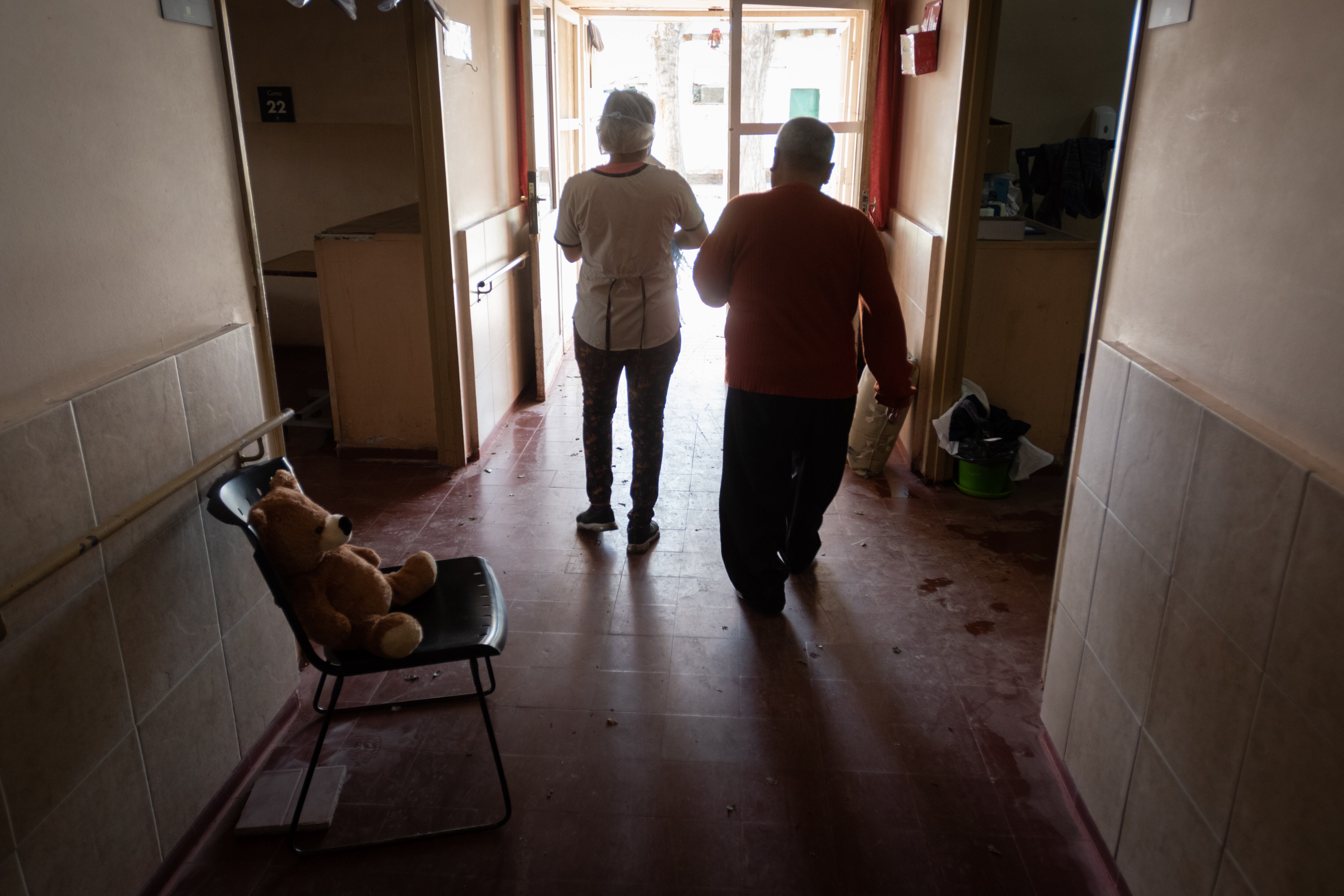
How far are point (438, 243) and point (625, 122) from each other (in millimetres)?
1134

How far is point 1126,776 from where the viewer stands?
1.84 meters

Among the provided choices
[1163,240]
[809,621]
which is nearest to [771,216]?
[1163,240]

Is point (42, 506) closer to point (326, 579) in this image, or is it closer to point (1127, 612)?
point (326, 579)

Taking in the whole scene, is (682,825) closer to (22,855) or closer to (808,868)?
(808,868)

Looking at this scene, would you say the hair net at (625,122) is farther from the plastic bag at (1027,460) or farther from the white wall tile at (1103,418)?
the plastic bag at (1027,460)

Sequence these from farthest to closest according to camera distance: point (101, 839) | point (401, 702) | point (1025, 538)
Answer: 1. point (1025, 538)
2. point (401, 702)
3. point (101, 839)

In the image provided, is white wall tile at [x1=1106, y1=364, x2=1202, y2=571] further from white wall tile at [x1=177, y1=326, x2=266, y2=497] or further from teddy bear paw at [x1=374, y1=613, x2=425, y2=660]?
white wall tile at [x1=177, y1=326, x2=266, y2=497]

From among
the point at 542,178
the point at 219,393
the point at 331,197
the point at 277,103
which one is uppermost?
the point at 277,103

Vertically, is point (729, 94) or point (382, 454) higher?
point (729, 94)

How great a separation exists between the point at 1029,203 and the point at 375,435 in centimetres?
345

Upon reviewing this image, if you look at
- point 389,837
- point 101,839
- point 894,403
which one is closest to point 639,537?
point 894,403

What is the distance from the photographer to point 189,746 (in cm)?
197

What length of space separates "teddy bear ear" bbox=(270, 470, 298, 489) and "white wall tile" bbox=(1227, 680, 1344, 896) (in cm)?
182

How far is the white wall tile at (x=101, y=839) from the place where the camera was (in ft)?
5.03
